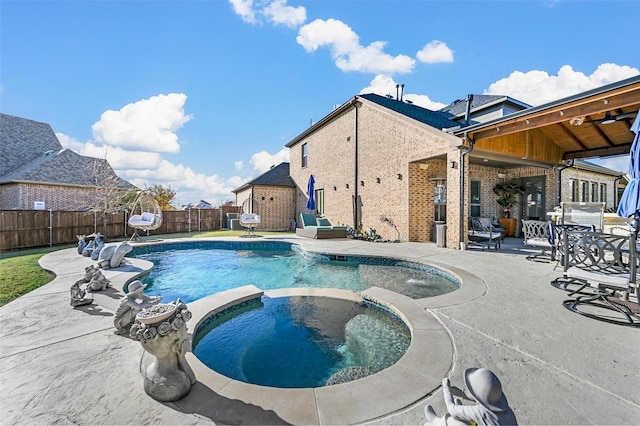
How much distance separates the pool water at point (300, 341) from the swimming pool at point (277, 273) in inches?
53.7

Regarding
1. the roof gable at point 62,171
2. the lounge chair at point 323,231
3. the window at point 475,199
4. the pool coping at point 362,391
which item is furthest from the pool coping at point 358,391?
the roof gable at point 62,171

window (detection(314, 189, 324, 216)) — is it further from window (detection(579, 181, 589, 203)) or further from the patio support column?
window (detection(579, 181, 589, 203))

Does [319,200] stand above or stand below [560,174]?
below

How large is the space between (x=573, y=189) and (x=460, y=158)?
9069 mm

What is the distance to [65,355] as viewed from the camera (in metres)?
2.45

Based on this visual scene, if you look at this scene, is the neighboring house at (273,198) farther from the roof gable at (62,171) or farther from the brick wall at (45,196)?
the brick wall at (45,196)

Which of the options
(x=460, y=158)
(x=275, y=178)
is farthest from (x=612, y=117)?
(x=275, y=178)

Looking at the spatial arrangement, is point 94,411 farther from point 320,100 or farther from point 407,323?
point 320,100

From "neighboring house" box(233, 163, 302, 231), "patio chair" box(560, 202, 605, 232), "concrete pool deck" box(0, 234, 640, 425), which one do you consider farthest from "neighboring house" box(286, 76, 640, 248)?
"concrete pool deck" box(0, 234, 640, 425)

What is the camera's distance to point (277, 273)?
708 centimetres

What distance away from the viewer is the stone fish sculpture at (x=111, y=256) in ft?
20.2

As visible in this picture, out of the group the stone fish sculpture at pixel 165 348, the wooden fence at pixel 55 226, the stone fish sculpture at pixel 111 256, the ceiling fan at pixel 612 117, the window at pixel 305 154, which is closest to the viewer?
the stone fish sculpture at pixel 165 348

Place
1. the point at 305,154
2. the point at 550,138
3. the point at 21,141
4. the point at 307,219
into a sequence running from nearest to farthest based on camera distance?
the point at 550,138 < the point at 307,219 < the point at 305,154 < the point at 21,141

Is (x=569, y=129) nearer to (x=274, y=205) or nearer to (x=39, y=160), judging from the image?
(x=274, y=205)
